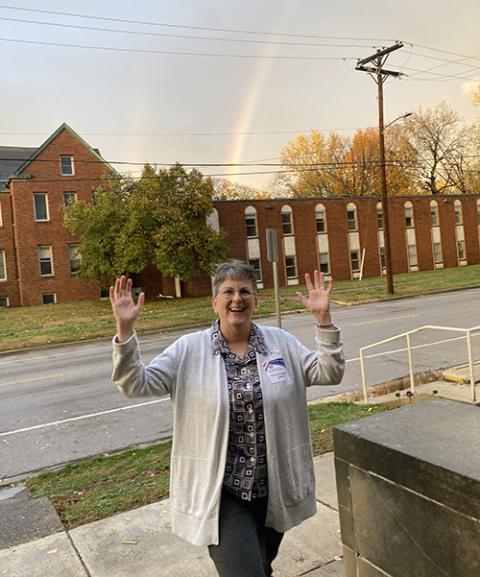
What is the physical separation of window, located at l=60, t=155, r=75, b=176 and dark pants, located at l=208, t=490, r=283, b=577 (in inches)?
1335

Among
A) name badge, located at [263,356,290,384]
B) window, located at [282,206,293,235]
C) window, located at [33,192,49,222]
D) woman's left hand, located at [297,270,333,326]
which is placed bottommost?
name badge, located at [263,356,290,384]

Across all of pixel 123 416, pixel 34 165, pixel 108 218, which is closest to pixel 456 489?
pixel 123 416

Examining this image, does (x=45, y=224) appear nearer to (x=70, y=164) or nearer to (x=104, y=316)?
(x=70, y=164)

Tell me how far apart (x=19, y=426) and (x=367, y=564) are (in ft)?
20.5

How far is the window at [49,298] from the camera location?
1288 inches

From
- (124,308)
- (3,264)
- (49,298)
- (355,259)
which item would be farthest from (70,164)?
(124,308)

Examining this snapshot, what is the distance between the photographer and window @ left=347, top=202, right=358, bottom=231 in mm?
39312

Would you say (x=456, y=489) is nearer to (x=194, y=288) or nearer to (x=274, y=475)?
(x=274, y=475)

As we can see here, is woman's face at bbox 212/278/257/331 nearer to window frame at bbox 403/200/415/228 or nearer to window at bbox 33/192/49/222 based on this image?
window at bbox 33/192/49/222

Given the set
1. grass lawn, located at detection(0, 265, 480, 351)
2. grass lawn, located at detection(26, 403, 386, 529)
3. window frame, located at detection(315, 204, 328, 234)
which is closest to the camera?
grass lawn, located at detection(26, 403, 386, 529)

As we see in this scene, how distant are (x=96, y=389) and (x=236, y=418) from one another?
772 centimetres

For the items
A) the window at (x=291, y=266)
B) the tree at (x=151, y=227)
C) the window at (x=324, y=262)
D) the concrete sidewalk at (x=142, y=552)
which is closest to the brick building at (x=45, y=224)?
the tree at (x=151, y=227)

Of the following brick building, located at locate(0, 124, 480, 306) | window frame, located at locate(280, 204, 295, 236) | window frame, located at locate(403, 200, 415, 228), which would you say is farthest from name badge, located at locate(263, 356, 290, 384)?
window frame, located at locate(403, 200, 415, 228)

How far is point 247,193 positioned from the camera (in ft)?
214
